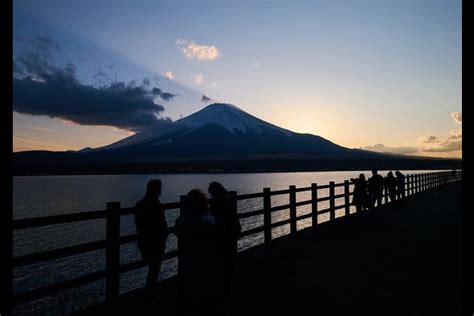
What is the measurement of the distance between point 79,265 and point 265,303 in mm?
24058

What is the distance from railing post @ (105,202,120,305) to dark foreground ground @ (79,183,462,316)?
10.0 inches

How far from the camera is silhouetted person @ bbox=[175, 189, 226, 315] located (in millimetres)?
4215

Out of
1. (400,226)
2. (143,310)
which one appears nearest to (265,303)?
(143,310)

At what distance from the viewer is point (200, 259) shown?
4.25 m

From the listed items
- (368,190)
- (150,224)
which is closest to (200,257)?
(150,224)

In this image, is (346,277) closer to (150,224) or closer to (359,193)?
(150,224)

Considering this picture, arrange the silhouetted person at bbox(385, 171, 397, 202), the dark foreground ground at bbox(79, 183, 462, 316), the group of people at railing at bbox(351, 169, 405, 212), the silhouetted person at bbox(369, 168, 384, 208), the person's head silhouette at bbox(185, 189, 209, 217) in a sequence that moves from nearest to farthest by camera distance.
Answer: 1. the person's head silhouette at bbox(185, 189, 209, 217)
2. the dark foreground ground at bbox(79, 183, 462, 316)
3. the group of people at railing at bbox(351, 169, 405, 212)
4. the silhouetted person at bbox(369, 168, 384, 208)
5. the silhouetted person at bbox(385, 171, 397, 202)

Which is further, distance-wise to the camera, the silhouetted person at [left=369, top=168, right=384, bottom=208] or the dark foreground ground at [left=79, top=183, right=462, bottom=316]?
the silhouetted person at [left=369, top=168, right=384, bottom=208]

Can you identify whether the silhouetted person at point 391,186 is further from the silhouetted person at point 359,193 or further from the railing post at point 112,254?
the railing post at point 112,254

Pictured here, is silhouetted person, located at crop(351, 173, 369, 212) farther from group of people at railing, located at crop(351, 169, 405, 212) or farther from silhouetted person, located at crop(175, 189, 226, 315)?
silhouetted person, located at crop(175, 189, 226, 315)

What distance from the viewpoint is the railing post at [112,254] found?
20.2ft

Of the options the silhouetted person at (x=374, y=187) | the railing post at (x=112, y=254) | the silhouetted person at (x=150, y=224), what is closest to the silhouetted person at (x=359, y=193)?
the silhouetted person at (x=374, y=187)

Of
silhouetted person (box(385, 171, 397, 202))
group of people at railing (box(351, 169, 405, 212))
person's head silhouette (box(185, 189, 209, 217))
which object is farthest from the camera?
silhouetted person (box(385, 171, 397, 202))

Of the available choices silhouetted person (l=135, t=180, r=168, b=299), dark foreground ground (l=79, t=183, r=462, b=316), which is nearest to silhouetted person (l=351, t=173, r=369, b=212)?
dark foreground ground (l=79, t=183, r=462, b=316)
